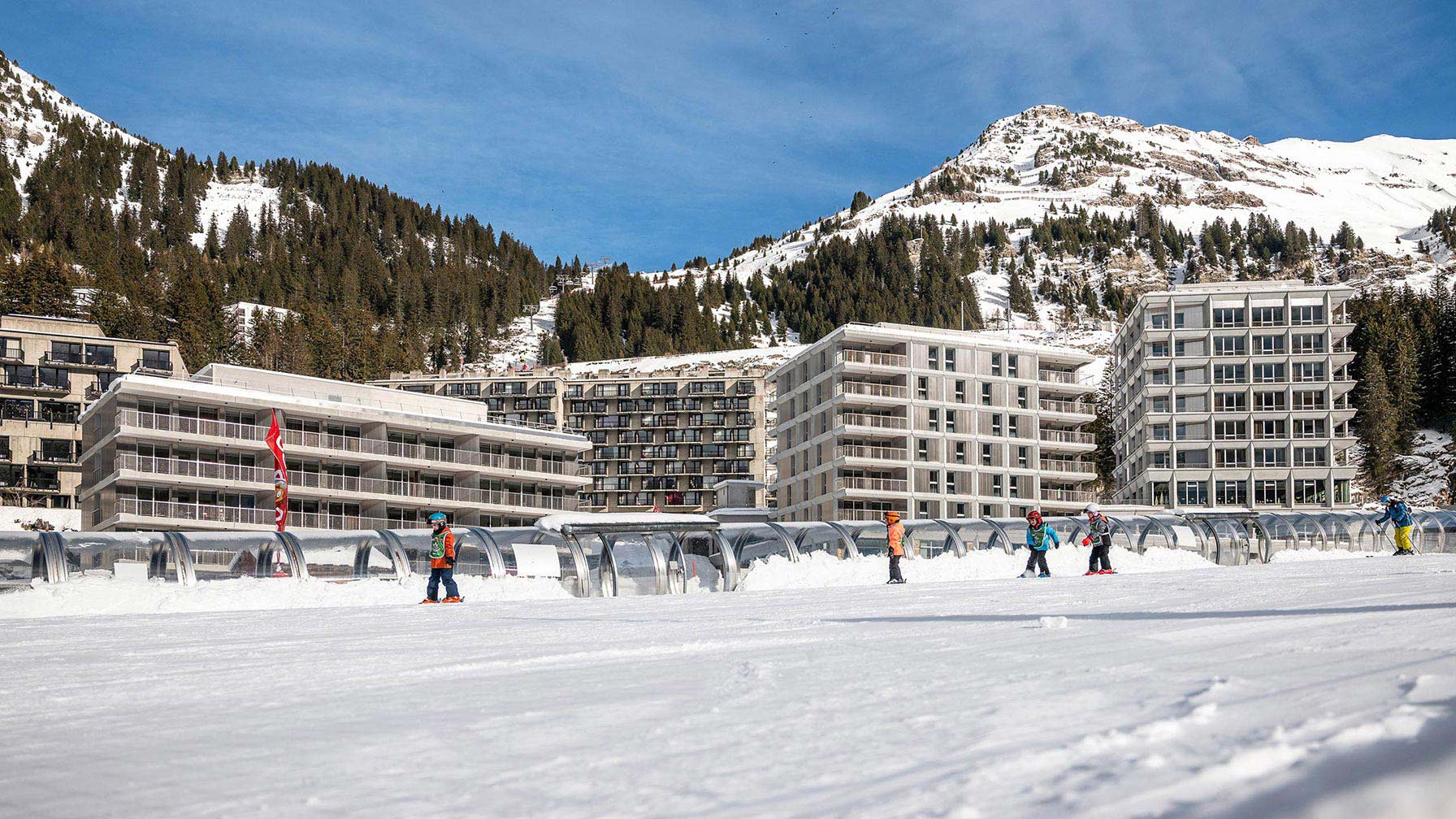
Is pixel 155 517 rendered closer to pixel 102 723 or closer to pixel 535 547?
pixel 535 547

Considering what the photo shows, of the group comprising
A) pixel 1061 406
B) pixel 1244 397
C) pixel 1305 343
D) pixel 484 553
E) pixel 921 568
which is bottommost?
pixel 921 568

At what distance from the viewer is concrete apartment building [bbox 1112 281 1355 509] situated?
313 ft

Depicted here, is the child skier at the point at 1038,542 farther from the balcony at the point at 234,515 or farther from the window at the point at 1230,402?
the window at the point at 1230,402

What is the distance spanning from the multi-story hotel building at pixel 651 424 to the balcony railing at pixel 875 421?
40.8 metres

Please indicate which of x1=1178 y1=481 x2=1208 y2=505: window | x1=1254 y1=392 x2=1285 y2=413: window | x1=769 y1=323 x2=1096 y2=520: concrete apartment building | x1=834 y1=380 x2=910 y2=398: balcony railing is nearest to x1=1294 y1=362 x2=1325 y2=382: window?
x1=1254 y1=392 x2=1285 y2=413: window

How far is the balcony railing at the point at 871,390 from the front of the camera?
85.3m

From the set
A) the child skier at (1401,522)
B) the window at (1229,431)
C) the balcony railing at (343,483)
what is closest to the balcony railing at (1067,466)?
the window at (1229,431)

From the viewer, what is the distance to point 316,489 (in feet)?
223

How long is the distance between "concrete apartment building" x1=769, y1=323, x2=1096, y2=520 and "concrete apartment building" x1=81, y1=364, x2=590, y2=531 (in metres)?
16.8

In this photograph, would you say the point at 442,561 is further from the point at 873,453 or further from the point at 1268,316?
the point at 1268,316

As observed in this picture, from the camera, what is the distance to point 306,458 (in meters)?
69.8

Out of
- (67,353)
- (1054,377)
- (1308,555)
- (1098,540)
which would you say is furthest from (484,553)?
(67,353)

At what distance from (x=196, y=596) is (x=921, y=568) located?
49.7ft

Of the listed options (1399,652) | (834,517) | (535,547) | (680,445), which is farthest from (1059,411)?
(1399,652)
